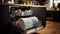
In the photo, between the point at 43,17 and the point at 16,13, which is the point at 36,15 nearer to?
the point at 43,17

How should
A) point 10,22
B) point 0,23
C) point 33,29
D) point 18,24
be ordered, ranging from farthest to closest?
1. point 33,29
2. point 18,24
3. point 10,22
4. point 0,23

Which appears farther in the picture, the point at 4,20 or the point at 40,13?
the point at 40,13

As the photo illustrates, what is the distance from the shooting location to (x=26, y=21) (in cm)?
181

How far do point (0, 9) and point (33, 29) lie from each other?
0.77 metres

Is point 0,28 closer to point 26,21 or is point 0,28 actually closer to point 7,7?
point 7,7

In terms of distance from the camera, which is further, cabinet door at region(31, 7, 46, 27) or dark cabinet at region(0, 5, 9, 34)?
cabinet door at region(31, 7, 46, 27)

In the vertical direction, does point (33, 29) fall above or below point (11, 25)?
below

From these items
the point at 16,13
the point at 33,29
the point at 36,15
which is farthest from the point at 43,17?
the point at 16,13

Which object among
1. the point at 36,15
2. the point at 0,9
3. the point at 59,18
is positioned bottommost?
the point at 59,18

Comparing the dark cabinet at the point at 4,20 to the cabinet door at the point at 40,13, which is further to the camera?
the cabinet door at the point at 40,13

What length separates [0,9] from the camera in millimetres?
1546

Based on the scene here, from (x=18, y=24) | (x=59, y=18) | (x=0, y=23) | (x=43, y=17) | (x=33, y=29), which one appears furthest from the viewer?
(x=59, y=18)

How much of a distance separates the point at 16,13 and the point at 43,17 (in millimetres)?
908

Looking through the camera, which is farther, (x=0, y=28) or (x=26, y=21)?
(x=26, y=21)
